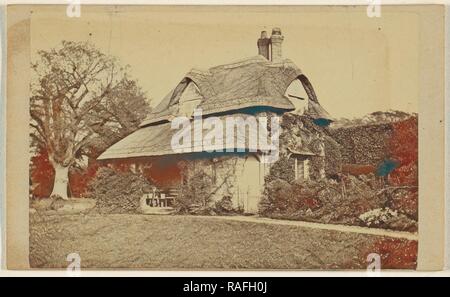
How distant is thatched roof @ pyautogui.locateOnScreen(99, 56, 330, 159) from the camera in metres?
10.2

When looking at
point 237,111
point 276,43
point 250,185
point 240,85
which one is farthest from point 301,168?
point 276,43

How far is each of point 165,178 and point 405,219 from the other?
2.49m

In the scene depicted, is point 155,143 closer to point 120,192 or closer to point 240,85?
point 120,192

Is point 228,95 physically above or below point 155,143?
above

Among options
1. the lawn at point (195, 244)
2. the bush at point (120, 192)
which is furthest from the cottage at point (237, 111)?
the lawn at point (195, 244)

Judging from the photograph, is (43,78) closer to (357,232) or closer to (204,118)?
(204,118)

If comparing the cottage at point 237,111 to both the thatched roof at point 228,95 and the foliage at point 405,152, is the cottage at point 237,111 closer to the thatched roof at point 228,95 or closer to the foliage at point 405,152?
the thatched roof at point 228,95

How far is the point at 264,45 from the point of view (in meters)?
10.3

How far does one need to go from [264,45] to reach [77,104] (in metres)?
2.01

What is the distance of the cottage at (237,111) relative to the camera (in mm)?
10234

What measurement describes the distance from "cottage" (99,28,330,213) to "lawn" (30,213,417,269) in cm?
36

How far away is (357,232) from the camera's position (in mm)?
10305

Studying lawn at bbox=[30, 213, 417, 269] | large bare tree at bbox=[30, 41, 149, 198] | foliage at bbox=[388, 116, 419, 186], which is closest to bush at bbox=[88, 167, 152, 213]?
lawn at bbox=[30, 213, 417, 269]

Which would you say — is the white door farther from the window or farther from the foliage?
the foliage
